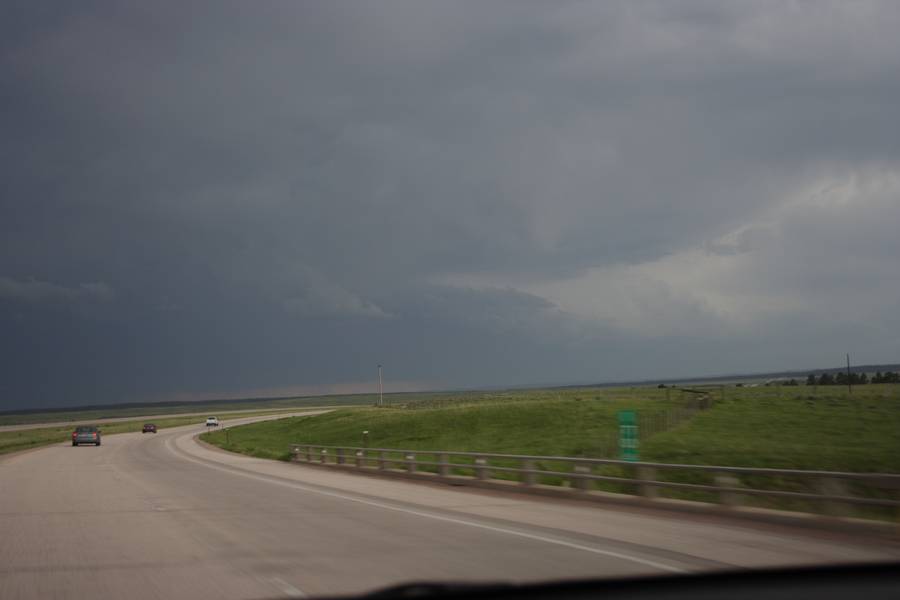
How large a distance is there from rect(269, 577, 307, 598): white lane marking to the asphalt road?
20mm

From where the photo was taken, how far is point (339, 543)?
39.9 feet

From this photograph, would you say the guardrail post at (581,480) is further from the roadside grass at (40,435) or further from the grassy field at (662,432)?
the roadside grass at (40,435)

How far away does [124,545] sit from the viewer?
12.3m

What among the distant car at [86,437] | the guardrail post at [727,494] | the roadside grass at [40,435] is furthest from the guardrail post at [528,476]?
the distant car at [86,437]

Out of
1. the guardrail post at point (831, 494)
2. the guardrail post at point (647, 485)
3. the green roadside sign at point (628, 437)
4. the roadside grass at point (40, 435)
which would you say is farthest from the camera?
the roadside grass at point (40, 435)

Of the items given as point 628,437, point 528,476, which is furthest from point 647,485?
point 528,476

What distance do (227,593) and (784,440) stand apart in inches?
1791

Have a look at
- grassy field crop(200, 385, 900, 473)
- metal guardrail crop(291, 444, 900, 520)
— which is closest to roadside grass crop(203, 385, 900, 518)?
grassy field crop(200, 385, 900, 473)

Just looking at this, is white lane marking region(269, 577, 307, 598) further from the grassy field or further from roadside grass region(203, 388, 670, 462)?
roadside grass region(203, 388, 670, 462)

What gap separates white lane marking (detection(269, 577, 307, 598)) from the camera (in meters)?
8.11

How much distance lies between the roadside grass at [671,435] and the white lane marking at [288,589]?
15.0m

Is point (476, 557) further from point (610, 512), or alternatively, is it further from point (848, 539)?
point (610, 512)

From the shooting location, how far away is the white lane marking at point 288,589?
8109 mm

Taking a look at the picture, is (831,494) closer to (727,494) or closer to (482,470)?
(727,494)
